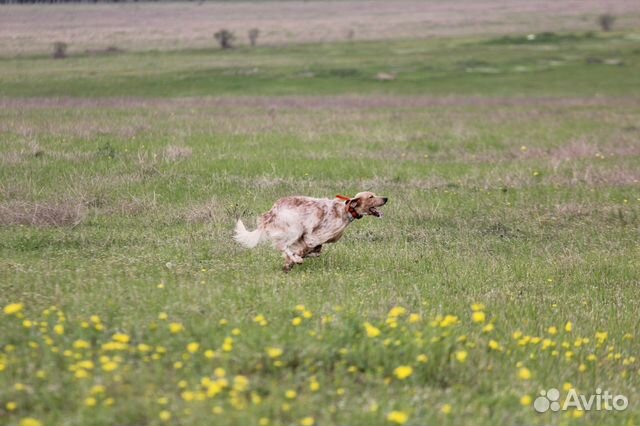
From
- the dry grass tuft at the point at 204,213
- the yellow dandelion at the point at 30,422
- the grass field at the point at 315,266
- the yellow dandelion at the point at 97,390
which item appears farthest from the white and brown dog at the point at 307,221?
the yellow dandelion at the point at 30,422

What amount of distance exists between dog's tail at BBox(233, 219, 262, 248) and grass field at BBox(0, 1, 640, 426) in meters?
0.34

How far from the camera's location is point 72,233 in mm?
13016

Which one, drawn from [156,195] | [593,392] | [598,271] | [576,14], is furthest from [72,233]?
[576,14]

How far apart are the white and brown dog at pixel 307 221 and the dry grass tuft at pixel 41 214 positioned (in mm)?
4096

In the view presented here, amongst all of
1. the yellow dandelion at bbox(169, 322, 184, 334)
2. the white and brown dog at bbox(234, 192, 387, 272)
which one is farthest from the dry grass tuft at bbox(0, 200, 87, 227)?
the yellow dandelion at bbox(169, 322, 184, 334)

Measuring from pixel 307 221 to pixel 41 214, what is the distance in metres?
5.07

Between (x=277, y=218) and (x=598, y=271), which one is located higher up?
(x=277, y=218)

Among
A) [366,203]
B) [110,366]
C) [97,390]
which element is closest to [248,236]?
[366,203]

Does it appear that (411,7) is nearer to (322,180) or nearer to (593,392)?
(322,180)

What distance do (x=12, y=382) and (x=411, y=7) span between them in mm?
141622

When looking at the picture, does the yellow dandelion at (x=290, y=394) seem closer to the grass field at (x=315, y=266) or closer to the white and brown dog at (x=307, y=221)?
the grass field at (x=315, y=266)

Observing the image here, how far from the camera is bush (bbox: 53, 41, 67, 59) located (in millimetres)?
48438

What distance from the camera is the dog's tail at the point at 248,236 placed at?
36.3 feet

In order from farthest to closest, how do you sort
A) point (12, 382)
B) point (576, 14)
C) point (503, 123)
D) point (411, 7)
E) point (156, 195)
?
point (411, 7) → point (576, 14) → point (503, 123) → point (156, 195) → point (12, 382)
